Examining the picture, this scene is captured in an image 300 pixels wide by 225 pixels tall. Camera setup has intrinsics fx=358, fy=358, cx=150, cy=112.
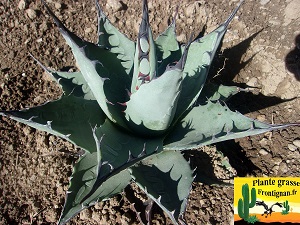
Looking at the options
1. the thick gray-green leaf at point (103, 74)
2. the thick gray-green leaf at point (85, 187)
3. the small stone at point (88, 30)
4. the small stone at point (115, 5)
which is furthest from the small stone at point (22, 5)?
the thick gray-green leaf at point (85, 187)

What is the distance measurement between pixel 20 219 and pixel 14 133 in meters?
0.50

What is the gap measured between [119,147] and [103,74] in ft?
1.07

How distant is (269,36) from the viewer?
231 centimetres

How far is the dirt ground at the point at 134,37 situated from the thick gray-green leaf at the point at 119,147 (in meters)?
0.35

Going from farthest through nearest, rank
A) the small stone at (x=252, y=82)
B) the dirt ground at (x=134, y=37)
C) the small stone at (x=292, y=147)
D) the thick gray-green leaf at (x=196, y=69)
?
the small stone at (x=252, y=82) → the small stone at (x=292, y=147) → the dirt ground at (x=134, y=37) → the thick gray-green leaf at (x=196, y=69)

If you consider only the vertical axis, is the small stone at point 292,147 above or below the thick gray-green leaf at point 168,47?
below

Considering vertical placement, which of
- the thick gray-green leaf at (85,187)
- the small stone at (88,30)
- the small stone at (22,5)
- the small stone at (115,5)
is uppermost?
the small stone at (115,5)

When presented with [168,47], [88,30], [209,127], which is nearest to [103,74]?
[168,47]

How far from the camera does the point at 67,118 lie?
4.86 ft

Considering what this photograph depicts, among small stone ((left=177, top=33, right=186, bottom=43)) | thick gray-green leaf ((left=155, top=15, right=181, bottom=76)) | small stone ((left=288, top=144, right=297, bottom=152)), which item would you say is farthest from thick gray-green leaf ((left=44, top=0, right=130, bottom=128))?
small stone ((left=288, top=144, right=297, bottom=152))

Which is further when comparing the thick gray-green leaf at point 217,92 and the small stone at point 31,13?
the small stone at point 31,13

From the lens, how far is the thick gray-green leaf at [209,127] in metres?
1.41

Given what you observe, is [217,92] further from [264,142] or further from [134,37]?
[134,37]

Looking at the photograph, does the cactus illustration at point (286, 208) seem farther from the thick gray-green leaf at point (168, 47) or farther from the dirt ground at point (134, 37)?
the thick gray-green leaf at point (168, 47)
